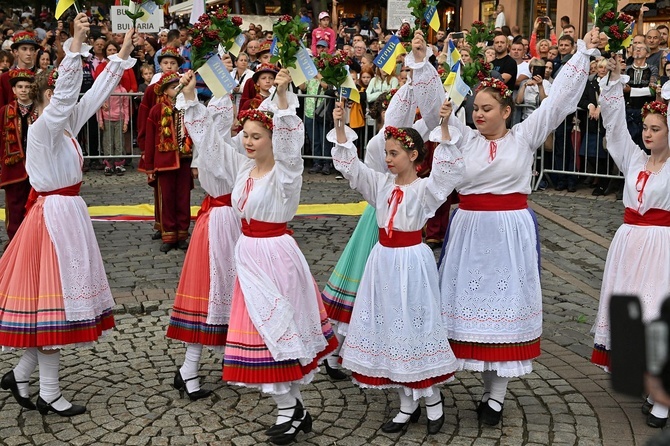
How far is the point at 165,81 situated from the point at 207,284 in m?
3.95

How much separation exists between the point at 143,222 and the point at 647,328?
9459mm

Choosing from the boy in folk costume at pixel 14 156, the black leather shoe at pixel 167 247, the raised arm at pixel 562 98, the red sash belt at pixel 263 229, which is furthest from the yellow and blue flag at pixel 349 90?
the black leather shoe at pixel 167 247

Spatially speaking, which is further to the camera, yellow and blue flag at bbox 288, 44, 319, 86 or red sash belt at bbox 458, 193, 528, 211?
red sash belt at bbox 458, 193, 528, 211

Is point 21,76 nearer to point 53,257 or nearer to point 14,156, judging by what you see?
point 14,156

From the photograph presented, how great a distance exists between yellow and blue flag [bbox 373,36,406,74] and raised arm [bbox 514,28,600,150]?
88 cm

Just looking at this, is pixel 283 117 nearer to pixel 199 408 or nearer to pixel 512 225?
pixel 512 225

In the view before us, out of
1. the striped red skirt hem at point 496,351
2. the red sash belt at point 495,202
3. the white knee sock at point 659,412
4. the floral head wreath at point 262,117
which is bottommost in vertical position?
the white knee sock at point 659,412

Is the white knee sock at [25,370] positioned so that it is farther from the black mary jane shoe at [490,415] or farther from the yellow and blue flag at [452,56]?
the yellow and blue flag at [452,56]

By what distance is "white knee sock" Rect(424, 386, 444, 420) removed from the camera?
5.18m

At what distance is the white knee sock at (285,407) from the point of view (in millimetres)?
4988

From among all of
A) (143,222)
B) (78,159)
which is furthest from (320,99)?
(78,159)

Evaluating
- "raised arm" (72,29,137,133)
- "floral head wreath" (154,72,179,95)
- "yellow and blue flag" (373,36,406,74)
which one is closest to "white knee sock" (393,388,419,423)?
"yellow and blue flag" (373,36,406,74)

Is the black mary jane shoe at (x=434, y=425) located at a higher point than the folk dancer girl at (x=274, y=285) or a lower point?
lower

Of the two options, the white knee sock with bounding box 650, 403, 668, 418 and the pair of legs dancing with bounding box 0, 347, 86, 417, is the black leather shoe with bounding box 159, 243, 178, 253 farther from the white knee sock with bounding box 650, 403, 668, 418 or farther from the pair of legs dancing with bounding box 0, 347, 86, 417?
the white knee sock with bounding box 650, 403, 668, 418
